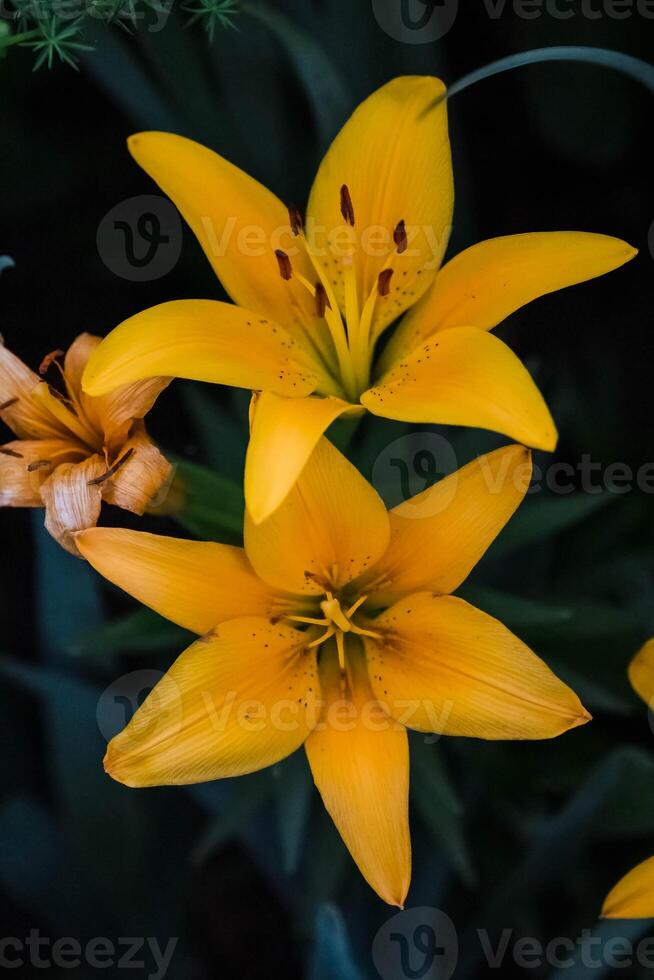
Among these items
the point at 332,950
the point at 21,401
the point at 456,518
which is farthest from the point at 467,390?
the point at 332,950

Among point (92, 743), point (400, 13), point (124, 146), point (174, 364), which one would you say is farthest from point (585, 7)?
point (92, 743)

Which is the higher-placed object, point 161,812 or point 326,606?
point 326,606

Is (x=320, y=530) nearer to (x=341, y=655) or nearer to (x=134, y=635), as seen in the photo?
(x=341, y=655)

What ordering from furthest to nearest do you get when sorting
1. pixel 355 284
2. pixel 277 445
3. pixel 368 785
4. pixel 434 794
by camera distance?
pixel 434 794
pixel 355 284
pixel 368 785
pixel 277 445

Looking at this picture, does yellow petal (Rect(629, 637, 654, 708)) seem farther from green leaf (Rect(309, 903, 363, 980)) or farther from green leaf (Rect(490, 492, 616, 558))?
green leaf (Rect(309, 903, 363, 980))

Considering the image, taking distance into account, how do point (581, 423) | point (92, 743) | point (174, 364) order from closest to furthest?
point (174, 364) < point (92, 743) < point (581, 423)

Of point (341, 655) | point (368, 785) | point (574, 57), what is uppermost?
point (574, 57)

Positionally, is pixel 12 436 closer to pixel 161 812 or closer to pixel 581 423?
pixel 161 812

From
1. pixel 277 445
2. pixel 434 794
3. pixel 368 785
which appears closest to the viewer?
pixel 277 445
